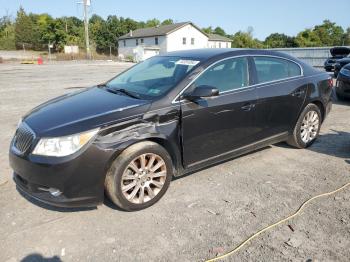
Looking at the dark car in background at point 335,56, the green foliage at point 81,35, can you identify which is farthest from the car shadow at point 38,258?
the green foliage at point 81,35

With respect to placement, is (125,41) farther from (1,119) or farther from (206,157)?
(206,157)

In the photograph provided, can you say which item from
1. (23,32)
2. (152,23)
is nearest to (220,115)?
(23,32)

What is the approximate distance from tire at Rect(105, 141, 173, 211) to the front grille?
84cm

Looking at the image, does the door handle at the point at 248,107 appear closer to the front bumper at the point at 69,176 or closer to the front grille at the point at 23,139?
the front bumper at the point at 69,176

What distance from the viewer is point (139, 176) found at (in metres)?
3.57

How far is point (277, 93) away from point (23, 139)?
10.9 feet

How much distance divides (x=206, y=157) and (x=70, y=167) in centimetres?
168

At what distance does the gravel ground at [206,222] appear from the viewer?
294 cm

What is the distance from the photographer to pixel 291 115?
199 inches

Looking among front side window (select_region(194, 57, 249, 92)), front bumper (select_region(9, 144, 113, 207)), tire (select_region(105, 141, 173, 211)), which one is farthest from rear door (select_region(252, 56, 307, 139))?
front bumper (select_region(9, 144, 113, 207))

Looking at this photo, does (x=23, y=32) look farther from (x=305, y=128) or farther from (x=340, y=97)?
(x=305, y=128)

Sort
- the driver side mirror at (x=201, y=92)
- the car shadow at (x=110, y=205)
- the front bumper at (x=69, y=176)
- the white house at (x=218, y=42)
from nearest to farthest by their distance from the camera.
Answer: the front bumper at (x=69, y=176) < the car shadow at (x=110, y=205) < the driver side mirror at (x=201, y=92) < the white house at (x=218, y=42)

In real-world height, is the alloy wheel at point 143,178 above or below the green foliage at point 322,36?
below

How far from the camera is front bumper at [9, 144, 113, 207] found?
10.4 feet
